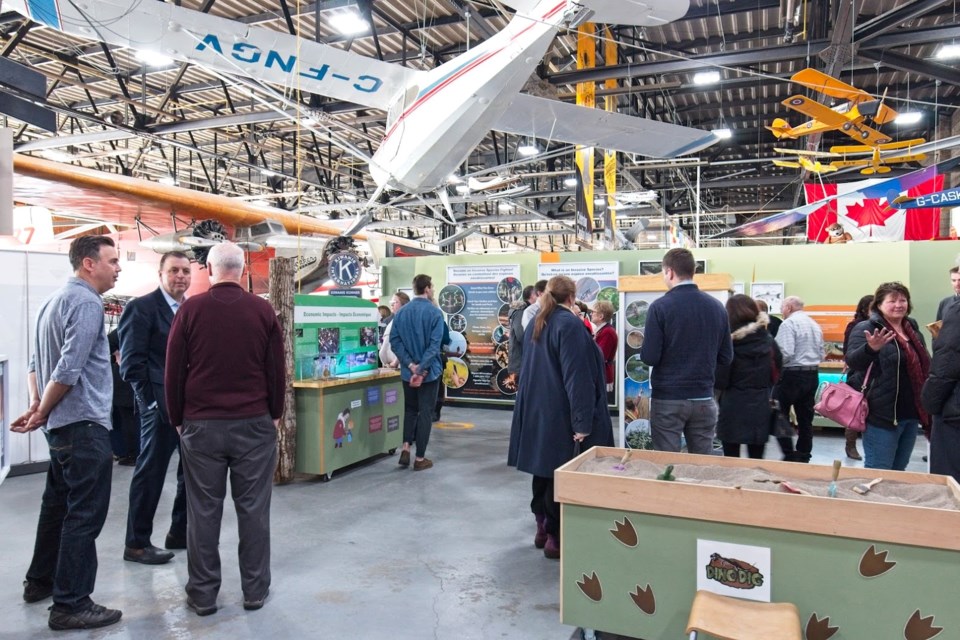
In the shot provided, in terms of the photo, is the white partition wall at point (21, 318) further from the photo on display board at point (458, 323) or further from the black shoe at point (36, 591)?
the photo on display board at point (458, 323)

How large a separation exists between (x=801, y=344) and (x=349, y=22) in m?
5.87

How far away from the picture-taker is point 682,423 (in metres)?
3.35

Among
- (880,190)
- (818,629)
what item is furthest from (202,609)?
(880,190)

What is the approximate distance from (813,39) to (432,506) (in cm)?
644

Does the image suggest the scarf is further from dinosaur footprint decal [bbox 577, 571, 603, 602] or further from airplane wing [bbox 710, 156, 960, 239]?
airplane wing [bbox 710, 156, 960, 239]

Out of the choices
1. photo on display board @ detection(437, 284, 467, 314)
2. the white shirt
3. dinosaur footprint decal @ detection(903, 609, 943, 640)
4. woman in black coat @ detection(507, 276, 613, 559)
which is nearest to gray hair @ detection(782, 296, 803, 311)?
the white shirt

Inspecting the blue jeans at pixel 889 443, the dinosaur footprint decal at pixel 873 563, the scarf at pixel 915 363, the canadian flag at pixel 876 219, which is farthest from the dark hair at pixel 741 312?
the canadian flag at pixel 876 219

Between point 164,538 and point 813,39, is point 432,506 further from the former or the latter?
point 813,39

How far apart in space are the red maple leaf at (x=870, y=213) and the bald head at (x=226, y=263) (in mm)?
9930

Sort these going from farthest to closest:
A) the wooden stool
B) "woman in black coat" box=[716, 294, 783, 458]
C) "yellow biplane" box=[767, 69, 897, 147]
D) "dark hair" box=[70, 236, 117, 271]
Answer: "yellow biplane" box=[767, 69, 897, 147] → "woman in black coat" box=[716, 294, 783, 458] → "dark hair" box=[70, 236, 117, 271] → the wooden stool

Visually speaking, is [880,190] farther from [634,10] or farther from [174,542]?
[174,542]

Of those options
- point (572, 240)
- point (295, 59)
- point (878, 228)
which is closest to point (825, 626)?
point (295, 59)

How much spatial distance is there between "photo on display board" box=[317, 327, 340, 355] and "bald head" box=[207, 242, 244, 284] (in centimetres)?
240

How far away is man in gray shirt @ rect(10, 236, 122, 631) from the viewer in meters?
2.51
